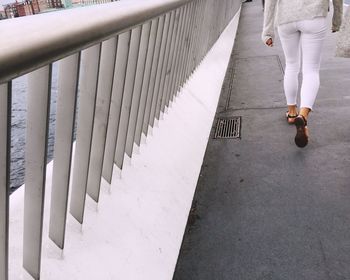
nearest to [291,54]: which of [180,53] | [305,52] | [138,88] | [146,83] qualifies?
[305,52]

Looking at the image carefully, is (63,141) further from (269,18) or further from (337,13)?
(337,13)

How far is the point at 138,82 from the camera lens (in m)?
2.37

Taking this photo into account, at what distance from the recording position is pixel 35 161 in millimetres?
1257

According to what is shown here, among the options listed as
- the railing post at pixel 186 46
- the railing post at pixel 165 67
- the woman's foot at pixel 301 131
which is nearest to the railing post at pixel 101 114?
the railing post at pixel 165 67

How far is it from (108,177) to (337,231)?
134 cm

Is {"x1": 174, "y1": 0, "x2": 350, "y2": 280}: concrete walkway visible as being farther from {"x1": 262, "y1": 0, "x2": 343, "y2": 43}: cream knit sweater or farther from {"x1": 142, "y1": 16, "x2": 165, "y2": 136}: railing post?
{"x1": 262, "y1": 0, "x2": 343, "y2": 43}: cream knit sweater

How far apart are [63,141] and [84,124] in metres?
0.20

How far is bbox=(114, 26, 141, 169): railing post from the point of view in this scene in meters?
2.16

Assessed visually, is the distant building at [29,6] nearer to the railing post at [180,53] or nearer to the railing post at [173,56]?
the railing post at [173,56]

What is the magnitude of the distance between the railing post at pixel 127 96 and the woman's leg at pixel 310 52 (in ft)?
6.42

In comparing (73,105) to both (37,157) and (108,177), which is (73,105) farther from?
(108,177)

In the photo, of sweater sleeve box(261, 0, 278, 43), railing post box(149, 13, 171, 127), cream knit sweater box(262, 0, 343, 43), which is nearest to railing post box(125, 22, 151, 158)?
railing post box(149, 13, 171, 127)

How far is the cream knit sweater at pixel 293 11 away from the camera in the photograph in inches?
137

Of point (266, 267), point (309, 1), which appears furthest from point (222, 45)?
point (266, 267)
